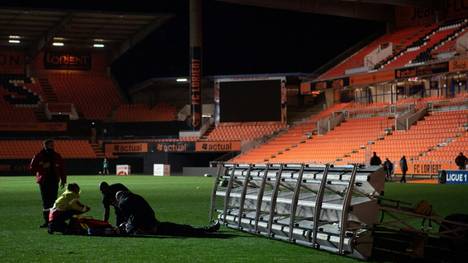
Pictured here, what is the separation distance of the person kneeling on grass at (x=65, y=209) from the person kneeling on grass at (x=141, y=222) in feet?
3.38

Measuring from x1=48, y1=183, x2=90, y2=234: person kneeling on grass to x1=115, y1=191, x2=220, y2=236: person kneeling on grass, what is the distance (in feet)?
3.38

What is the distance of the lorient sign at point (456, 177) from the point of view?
39.2 m

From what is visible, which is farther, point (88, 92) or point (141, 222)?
point (88, 92)

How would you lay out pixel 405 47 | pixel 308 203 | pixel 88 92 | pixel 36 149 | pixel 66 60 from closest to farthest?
1. pixel 308 203
2. pixel 405 47
3. pixel 36 149
4. pixel 88 92
5. pixel 66 60

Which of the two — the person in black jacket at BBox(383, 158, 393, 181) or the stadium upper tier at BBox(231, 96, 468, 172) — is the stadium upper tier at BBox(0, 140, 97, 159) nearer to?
the stadium upper tier at BBox(231, 96, 468, 172)

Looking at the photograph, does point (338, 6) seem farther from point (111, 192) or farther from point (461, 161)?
point (111, 192)

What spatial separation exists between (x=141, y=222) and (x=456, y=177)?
93.8 ft

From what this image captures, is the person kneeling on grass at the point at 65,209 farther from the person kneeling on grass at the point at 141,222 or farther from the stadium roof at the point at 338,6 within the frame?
the stadium roof at the point at 338,6

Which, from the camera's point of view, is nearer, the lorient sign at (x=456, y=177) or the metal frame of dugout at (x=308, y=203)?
the metal frame of dugout at (x=308, y=203)

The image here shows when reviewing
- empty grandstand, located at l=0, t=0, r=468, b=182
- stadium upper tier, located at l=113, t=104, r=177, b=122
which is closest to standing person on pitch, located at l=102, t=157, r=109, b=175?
empty grandstand, located at l=0, t=0, r=468, b=182

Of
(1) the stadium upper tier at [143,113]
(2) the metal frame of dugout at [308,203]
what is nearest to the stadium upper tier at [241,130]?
(1) the stadium upper tier at [143,113]

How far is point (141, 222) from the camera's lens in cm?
1384

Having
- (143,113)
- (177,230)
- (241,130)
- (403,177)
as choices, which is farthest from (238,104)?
(177,230)

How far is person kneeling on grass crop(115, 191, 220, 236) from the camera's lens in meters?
13.5
